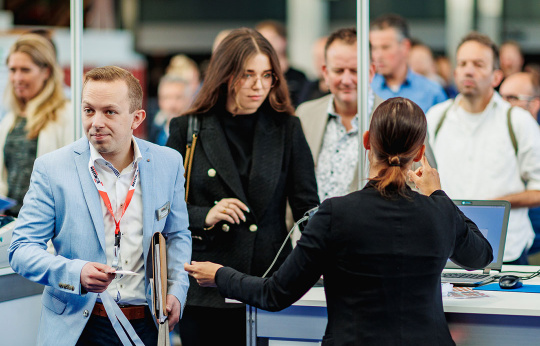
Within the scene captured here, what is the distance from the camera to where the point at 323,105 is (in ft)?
13.0

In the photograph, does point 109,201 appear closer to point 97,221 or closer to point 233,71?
point 97,221

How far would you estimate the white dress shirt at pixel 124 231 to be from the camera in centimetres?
250

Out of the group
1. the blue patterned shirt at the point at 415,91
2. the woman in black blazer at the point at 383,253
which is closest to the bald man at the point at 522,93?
the blue patterned shirt at the point at 415,91

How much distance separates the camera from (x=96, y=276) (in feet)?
7.50

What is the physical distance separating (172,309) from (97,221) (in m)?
0.38

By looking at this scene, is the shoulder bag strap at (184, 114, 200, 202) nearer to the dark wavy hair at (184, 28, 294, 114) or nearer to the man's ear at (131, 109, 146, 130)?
the dark wavy hair at (184, 28, 294, 114)

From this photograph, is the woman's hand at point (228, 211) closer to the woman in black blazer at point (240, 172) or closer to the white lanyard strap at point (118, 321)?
the woman in black blazer at point (240, 172)

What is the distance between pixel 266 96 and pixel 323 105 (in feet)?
2.26

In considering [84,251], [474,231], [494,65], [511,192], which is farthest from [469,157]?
[84,251]

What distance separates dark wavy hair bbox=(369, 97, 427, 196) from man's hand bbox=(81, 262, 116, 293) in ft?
2.77

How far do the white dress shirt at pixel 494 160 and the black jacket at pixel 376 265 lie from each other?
198 cm

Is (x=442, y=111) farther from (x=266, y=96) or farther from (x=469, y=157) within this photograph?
(x=266, y=96)

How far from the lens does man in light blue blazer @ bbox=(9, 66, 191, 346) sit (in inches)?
94.5

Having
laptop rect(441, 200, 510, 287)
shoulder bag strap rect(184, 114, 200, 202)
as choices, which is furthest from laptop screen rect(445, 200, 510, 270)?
shoulder bag strap rect(184, 114, 200, 202)
